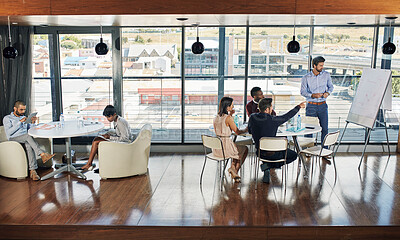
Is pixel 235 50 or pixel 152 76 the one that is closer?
pixel 235 50

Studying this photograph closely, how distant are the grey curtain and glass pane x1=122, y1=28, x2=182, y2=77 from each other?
71.0 inches

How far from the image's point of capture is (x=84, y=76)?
8203 mm

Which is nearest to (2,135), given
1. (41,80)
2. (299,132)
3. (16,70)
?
(16,70)

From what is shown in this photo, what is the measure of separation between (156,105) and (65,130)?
218 centimetres

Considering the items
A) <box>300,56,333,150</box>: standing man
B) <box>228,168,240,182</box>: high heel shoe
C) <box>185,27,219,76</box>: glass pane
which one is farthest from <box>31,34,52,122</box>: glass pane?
<box>300,56,333,150</box>: standing man

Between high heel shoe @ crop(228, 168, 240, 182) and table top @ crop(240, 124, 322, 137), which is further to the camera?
high heel shoe @ crop(228, 168, 240, 182)

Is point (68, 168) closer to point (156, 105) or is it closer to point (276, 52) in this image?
point (156, 105)

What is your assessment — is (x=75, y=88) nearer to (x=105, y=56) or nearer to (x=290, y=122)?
(x=105, y=56)

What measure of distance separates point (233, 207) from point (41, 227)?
2350 millimetres

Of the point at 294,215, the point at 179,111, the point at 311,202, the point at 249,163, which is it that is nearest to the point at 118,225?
the point at 294,215

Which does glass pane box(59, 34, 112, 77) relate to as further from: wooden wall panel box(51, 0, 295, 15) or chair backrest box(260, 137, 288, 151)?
chair backrest box(260, 137, 288, 151)

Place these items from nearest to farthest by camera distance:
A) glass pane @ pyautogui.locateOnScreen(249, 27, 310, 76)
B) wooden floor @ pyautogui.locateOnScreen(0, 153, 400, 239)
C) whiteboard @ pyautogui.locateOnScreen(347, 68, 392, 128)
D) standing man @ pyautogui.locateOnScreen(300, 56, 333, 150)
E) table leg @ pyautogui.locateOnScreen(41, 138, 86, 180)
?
wooden floor @ pyautogui.locateOnScreen(0, 153, 400, 239)
table leg @ pyautogui.locateOnScreen(41, 138, 86, 180)
whiteboard @ pyautogui.locateOnScreen(347, 68, 392, 128)
standing man @ pyautogui.locateOnScreen(300, 56, 333, 150)
glass pane @ pyautogui.locateOnScreen(249, 27, 310, 76)

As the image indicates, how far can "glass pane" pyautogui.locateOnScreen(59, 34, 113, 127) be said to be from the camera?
8086mm

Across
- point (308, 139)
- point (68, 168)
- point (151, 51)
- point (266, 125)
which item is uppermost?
point (151, 51)
